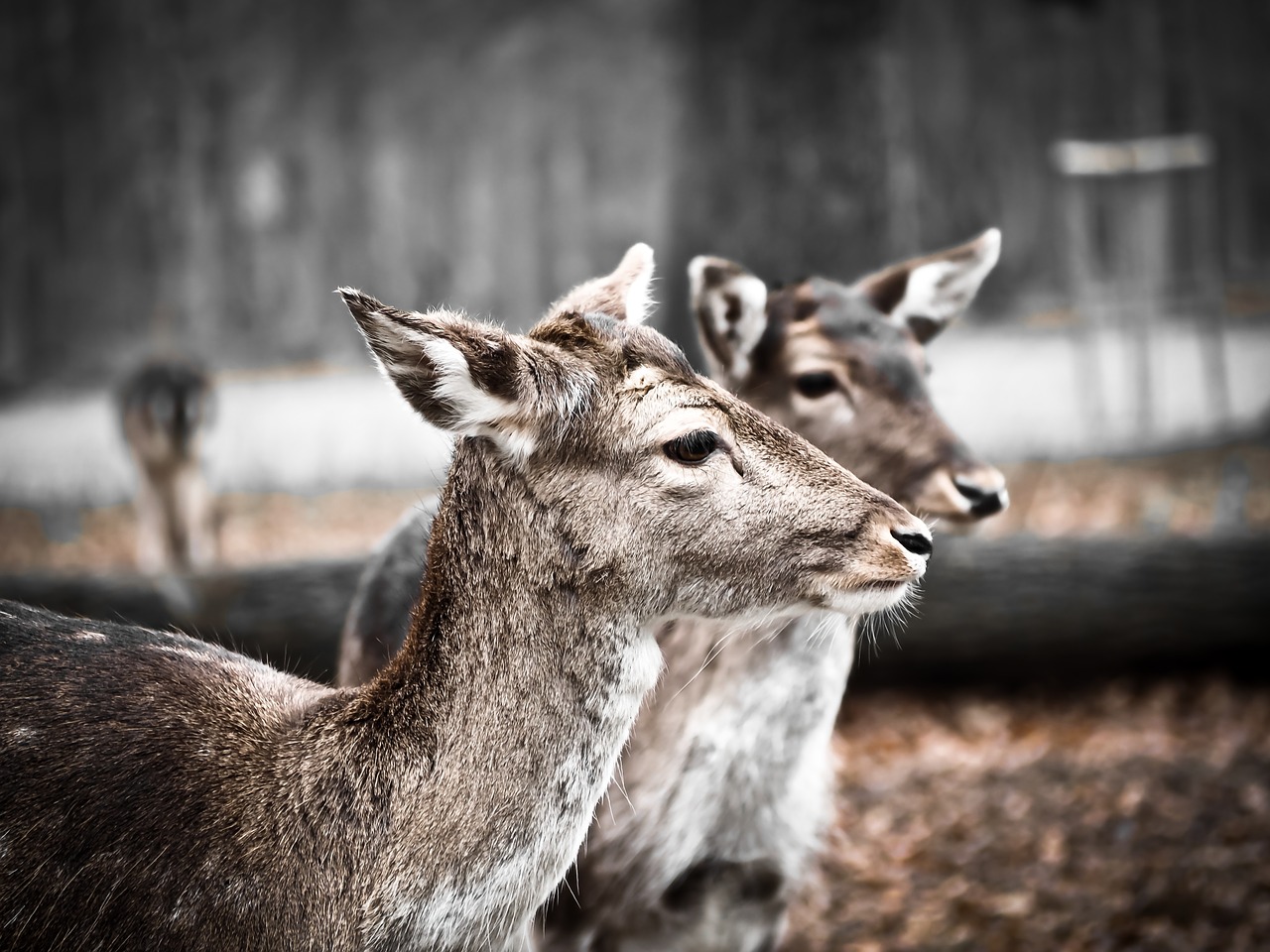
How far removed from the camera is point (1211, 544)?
681 cm

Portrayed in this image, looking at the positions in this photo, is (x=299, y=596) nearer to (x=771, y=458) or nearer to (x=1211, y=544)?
(x=771, y=458)

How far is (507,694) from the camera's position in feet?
7.75

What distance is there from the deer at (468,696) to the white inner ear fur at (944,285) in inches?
51.0

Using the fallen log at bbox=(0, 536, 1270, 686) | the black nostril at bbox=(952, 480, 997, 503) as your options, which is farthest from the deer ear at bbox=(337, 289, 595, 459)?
the fallen log at bbox=(0, 536, 1270, 686)

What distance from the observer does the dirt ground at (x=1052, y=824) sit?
15.4 ft

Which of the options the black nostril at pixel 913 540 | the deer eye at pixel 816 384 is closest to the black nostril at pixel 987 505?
the deer eye at pixel 816 384

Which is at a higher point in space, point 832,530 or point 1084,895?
point 832,530

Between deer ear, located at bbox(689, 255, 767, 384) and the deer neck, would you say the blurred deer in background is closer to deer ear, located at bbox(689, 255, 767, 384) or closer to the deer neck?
deer ear, located at bbox(689, 255, 767, 384)

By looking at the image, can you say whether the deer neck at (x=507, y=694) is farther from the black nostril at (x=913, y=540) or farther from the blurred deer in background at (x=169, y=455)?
the blurred deer in background at (x=169, y=455)

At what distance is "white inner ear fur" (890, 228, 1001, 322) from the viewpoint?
143 inches

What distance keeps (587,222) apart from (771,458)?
26.5 feet

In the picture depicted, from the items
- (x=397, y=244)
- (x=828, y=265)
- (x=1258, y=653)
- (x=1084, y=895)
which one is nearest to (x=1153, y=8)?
(x=828, y=265)

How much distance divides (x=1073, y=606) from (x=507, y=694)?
5.22 m

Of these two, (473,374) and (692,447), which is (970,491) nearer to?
(692,447)
